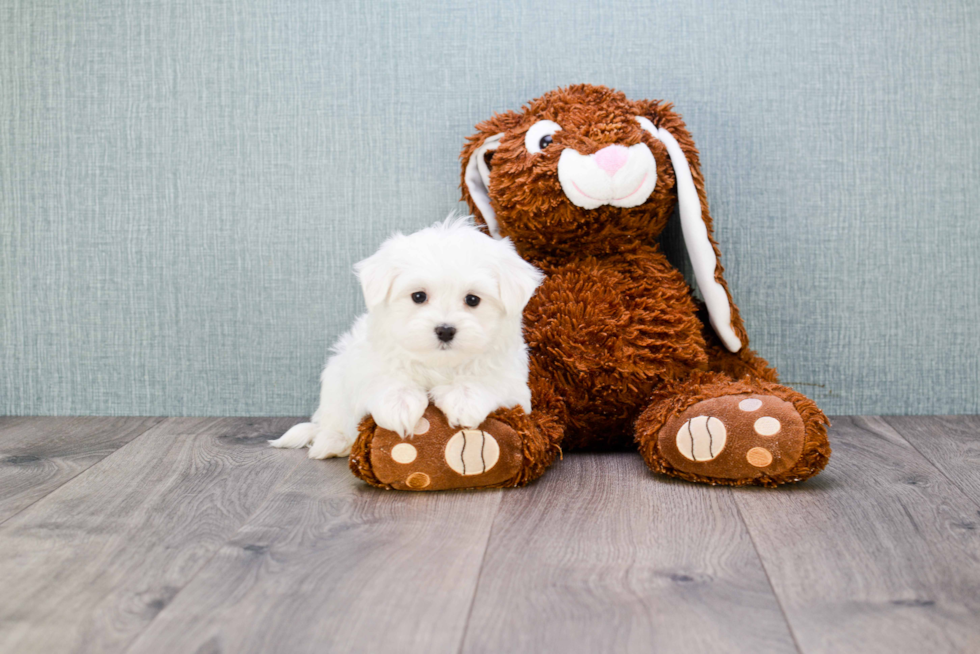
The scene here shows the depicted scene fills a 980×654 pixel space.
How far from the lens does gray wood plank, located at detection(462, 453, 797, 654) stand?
2.76ft

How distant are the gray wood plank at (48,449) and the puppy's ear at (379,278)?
634 mm

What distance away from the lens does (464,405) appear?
132 centimetres

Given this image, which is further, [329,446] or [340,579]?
[329,446]

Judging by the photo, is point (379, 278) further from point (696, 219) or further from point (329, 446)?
point (696, 219)

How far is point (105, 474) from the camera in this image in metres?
1.47

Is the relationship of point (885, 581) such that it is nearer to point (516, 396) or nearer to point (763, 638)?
point (763, 638)

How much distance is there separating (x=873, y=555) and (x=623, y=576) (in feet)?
1.12

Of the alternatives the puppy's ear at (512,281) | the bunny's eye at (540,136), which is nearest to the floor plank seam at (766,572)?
the puppy's ear at (512,281)

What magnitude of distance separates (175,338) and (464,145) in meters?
0.82

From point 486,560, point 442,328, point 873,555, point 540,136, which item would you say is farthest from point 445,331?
point 873,555

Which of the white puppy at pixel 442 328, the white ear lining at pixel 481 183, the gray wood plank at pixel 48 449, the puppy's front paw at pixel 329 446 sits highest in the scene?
the white ear lining at pixel 481 183

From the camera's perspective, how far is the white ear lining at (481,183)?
5.49 feet

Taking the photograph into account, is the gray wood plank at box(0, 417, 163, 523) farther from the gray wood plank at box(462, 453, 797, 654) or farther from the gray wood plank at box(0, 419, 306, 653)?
the gray wood plank at box(462, 453, 797, 654)

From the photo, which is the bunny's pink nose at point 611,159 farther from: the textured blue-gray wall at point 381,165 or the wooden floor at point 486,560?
the wooden floor at point 486,560
